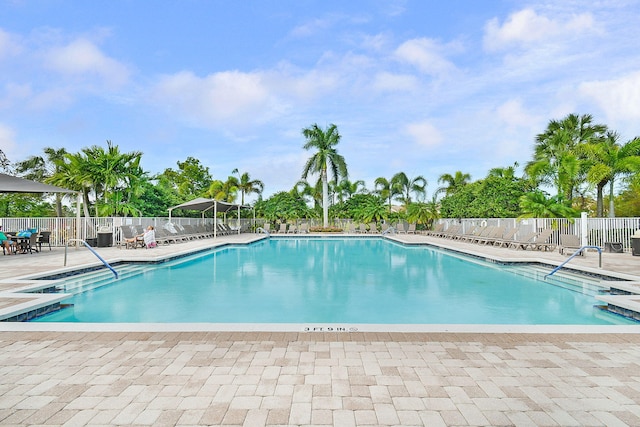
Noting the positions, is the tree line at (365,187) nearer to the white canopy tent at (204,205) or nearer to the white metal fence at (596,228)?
the white metal fence at (596,228)

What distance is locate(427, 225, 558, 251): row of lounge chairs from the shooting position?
13.5m

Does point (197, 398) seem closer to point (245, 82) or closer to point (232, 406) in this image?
point (232, 406)

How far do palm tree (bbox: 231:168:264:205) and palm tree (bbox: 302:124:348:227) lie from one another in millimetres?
8699

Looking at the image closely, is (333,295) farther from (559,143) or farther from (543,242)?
(559,143)

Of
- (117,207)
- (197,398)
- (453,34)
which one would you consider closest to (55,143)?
(117,207)

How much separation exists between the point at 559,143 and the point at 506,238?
29.2 feet

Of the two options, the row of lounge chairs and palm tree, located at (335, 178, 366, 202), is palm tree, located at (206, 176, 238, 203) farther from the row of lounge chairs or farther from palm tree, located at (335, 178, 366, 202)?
the row of lounge chairs

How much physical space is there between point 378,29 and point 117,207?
16540 mm

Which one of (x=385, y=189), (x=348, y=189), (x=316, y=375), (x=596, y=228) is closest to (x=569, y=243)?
(x=596, y=228)

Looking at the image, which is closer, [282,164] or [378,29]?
[378,29]

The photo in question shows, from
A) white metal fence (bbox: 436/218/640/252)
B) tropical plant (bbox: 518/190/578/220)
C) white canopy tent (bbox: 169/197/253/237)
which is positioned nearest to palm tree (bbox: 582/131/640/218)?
tropical plant (bbox: 518/190/578/220)

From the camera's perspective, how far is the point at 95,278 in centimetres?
838

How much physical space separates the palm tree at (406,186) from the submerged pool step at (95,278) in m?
24.9

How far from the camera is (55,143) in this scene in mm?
28875
